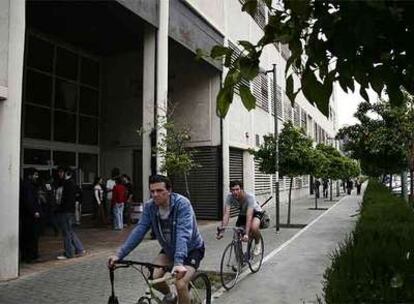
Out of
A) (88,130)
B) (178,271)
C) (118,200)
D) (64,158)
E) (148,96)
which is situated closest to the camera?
(178,271)

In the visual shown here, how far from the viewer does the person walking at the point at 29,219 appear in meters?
11.3

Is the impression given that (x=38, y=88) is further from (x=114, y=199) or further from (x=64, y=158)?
(x=114, y=199)

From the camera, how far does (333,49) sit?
7.06 ft

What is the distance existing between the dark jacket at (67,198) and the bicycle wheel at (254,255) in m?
3.86

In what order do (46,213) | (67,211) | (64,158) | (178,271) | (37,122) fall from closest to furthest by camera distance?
(178,271)
(67,211)
(46,213)
(37,122)
(64,158)

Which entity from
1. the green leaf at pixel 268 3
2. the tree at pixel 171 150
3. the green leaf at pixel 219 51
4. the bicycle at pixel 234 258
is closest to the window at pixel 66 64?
the tree at pixel 171 150

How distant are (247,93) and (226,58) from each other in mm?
196

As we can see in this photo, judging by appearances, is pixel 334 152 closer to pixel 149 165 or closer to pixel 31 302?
pixel 149 165

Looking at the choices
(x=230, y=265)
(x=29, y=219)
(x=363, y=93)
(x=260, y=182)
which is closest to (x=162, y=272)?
(x=363, y=93)

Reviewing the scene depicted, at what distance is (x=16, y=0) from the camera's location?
9820 mm

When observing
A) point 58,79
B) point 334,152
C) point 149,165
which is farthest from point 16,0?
point 334,152

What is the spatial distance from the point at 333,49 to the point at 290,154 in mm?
18460

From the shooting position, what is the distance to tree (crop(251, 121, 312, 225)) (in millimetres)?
20547

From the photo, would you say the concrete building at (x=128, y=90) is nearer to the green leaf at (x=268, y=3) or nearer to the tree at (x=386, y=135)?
the tree at (x=386, y=135)
